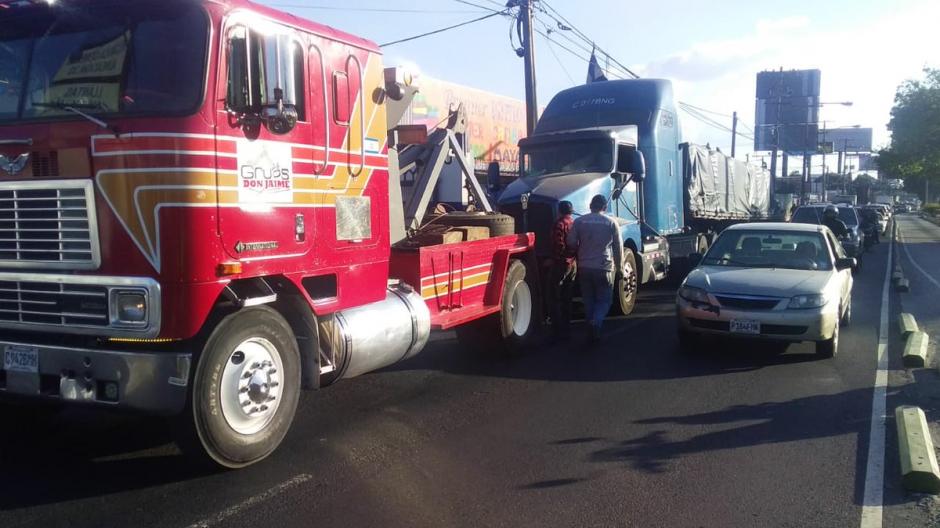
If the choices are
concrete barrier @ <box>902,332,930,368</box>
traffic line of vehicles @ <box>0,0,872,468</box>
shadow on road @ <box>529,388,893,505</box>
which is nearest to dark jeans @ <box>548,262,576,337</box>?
shadow on road @ <box>529,388,893,505</box>

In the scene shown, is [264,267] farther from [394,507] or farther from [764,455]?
[764,455]

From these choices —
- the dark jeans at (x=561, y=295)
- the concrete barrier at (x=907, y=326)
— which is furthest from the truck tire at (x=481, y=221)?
the concrete barrier at (x=907, y=326)

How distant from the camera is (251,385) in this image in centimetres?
523

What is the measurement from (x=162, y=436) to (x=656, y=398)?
4.28 meters

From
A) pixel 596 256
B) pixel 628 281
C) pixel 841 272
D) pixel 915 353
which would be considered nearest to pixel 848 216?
pixel 628 281

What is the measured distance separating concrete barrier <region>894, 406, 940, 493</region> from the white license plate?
5.58 metres

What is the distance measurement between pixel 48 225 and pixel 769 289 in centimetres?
708

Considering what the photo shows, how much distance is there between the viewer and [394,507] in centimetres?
467

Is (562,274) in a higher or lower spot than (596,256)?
lower

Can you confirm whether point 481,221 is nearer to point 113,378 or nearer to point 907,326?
point 113,378

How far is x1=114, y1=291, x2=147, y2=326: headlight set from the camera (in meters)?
4.66

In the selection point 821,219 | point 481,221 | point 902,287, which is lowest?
point 902,287

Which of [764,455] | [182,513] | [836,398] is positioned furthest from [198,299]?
[836,398]

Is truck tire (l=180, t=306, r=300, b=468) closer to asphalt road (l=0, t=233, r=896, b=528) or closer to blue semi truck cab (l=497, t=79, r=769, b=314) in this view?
asphalt road (l=0, t=233, r=896, b=528)
